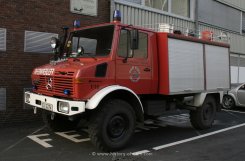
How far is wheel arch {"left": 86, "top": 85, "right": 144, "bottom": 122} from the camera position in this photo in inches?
252

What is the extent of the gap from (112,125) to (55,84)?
1.50 m

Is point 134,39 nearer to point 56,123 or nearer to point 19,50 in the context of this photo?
point 56,123

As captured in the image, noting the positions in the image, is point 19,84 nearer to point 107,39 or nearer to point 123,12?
point 107,39

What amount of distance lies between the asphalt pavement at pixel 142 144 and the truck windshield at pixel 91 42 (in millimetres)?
2117

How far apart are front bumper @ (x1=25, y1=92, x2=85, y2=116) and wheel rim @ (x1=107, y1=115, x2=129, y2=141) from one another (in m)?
0.80

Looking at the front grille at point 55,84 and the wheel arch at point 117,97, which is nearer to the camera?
the wheel arch at point 117,97

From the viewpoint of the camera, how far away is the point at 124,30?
23.8 ft

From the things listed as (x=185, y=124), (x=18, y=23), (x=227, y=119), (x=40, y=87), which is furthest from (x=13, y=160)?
(x=227, y=119)

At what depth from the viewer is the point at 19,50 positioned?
32.7 ft

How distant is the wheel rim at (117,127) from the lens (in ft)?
22.2

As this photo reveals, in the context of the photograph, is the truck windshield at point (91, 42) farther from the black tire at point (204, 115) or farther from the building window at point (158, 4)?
the building window at point (158, 4)

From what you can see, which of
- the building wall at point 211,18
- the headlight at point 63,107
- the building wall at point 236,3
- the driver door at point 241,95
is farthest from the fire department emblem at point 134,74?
the building wall at point 236,3

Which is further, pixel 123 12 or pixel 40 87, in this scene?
pixel 123 12

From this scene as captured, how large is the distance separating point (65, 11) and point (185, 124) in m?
5.54
